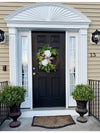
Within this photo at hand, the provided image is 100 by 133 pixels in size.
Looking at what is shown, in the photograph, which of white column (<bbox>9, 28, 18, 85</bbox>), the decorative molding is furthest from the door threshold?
the decorative molding

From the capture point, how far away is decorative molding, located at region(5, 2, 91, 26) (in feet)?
8.10

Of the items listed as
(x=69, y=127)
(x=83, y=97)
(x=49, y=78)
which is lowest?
(x=69, y=127)

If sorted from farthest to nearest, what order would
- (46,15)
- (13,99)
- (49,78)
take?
(49,78) → (46,15) → (13,99)

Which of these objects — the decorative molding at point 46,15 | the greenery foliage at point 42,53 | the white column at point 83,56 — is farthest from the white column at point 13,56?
the white column at point 83,56

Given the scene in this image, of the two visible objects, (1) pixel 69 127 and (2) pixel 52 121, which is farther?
(2) pixel 52 121

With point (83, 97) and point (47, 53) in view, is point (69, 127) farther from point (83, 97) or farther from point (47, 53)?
point (47, 53)

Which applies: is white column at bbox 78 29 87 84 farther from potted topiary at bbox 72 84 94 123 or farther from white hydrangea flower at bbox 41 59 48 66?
white hydrangea flower at bbox 41 59 48 66

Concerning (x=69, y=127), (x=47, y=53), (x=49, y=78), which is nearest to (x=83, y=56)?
(x=47, y=53)

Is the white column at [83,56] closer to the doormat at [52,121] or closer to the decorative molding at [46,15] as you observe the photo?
the decorative molding at [46,15]

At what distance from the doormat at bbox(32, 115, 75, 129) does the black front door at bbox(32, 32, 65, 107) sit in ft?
1.12

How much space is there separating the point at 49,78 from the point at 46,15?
4.94 feet

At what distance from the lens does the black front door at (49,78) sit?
2.73 m

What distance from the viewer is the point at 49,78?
276cm

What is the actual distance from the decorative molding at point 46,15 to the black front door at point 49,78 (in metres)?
0.35
